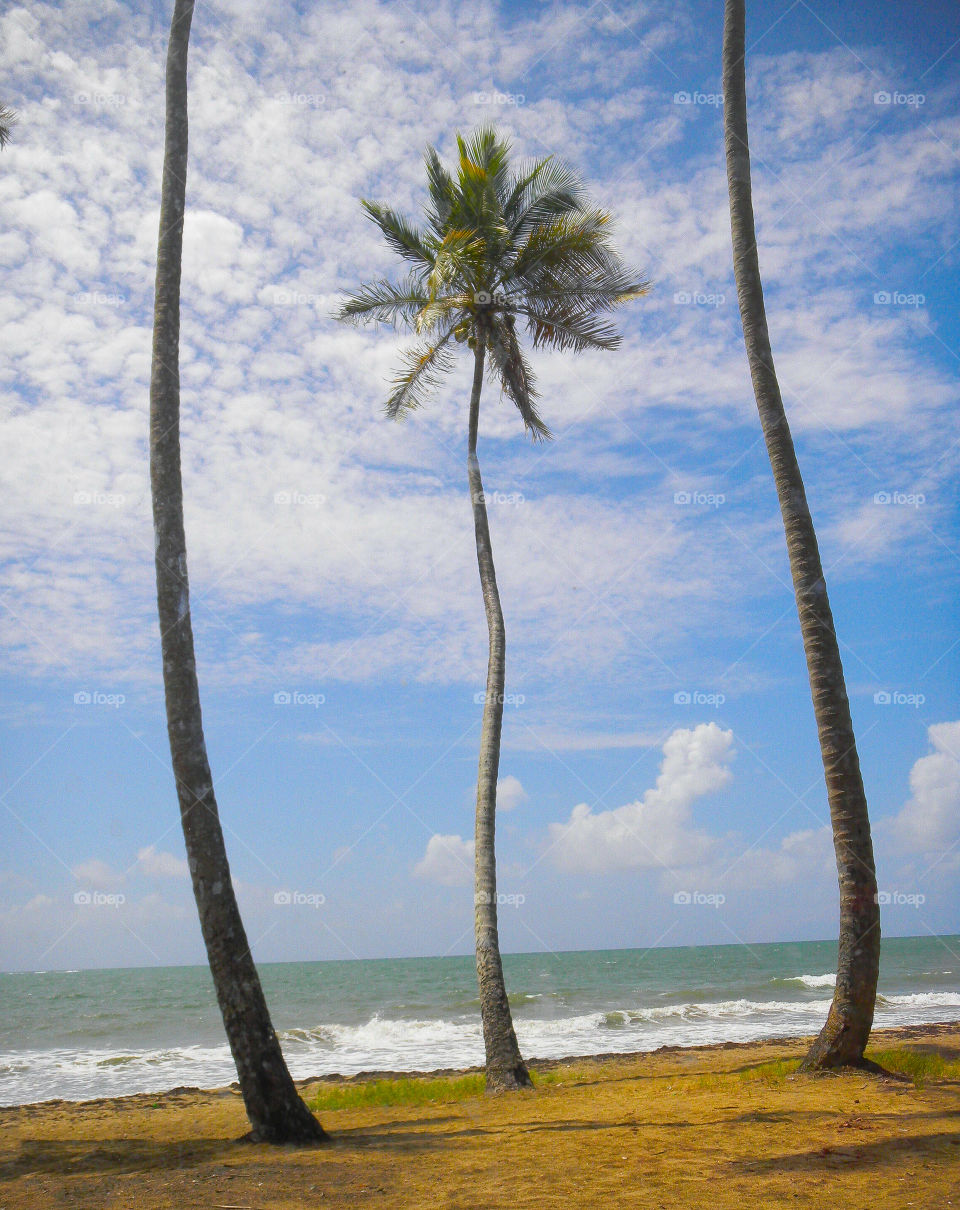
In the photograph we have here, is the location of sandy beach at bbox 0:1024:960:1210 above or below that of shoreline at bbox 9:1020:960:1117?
above

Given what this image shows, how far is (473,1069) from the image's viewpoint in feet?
49.4

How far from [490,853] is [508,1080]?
2703mm

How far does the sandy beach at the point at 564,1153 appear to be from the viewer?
5341 mm

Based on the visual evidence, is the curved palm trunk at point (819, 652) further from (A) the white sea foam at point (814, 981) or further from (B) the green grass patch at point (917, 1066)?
(A) the white sea foam at point (814, 981)

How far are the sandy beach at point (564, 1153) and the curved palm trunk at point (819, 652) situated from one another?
2.27 ft

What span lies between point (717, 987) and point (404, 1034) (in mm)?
17181

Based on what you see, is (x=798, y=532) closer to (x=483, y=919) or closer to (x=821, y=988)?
(x=483, y=919)

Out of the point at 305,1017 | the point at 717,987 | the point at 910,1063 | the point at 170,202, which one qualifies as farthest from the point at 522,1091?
the point at 717,987

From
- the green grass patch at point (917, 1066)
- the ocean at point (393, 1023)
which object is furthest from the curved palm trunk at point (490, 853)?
the ocean at point (393, 1023)

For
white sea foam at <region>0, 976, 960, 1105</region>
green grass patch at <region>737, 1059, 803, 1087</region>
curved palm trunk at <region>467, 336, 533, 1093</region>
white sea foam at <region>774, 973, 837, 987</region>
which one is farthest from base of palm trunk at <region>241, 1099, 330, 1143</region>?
white sea foam at <region>774, 973, 837, 987</region>

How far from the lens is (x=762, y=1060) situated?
13391mm

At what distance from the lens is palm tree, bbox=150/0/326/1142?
23.6ft

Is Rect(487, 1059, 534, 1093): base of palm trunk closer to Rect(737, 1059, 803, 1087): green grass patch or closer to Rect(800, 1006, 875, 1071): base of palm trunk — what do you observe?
Rect(737, 1059, 803, 1087): green grass patch

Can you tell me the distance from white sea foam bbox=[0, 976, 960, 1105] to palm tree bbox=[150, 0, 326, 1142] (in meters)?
9.05
